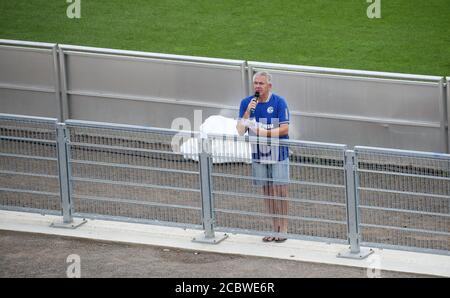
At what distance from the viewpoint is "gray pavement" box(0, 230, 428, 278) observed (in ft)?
39.2

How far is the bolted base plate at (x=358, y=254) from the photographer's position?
12195 millimetres

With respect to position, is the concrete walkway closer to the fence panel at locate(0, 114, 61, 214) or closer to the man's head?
the fence panel at locate(0, 114, 61, 214)

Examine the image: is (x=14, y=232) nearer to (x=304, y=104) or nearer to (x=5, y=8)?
(x=304, y=104)

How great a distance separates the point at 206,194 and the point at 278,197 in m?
0.73

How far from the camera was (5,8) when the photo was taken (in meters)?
22.7

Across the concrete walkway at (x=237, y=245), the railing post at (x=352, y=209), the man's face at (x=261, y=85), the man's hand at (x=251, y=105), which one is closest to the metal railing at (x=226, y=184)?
the railing post at (x=352, y=209)

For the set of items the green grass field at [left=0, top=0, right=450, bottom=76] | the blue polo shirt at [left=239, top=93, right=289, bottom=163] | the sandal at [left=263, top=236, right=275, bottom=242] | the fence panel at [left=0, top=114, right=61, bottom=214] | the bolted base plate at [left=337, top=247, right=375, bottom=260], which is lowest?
the bolted base plate at [left=337, top=247, right=375, bottom=260]

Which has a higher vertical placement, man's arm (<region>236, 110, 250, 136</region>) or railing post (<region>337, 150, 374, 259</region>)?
man's arm (<region>236, 110, 250, 136</region>)

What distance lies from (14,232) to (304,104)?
4.76 meters

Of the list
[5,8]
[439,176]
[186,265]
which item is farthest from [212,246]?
[5,8]

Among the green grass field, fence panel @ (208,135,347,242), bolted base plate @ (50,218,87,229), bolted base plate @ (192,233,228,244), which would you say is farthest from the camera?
the green grass field

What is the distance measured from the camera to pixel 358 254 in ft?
40.1

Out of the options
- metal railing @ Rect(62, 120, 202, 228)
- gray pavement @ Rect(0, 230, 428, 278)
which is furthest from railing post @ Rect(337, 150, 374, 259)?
metal railing @ Rect(62, 120, 202, 228)

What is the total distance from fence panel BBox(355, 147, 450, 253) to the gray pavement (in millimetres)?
738
